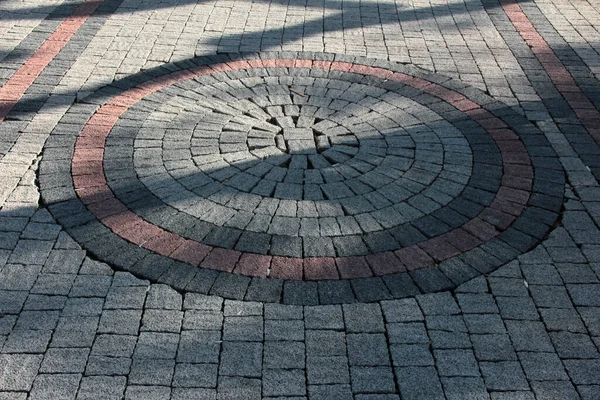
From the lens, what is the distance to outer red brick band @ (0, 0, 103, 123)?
21.2 ft

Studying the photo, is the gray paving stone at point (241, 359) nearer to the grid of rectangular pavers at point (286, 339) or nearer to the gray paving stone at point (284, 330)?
the grid of rectangular pavers at point (286, 339)

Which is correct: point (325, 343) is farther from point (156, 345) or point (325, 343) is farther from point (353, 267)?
point (156, 345)

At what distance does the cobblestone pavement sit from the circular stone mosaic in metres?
0.02

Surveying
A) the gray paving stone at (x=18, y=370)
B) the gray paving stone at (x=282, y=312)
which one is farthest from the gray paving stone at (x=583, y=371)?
the gray paving stone at (x=18, y=370)

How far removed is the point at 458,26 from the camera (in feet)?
28.3

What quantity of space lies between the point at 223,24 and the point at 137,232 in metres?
4.48

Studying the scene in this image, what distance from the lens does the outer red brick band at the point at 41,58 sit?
6.45 m

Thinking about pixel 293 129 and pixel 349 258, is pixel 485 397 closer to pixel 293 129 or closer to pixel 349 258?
pixel 349 258

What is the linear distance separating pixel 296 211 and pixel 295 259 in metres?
0.60

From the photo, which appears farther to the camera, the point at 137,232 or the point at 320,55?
the point at 320,55

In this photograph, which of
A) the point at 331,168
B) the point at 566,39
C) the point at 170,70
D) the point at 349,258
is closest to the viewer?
the point at 349,258

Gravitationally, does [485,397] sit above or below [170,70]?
below

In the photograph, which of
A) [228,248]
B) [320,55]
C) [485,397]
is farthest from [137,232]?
[320,55]

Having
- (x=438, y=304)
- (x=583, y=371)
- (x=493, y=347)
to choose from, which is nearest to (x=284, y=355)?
(x=438, y=304)
